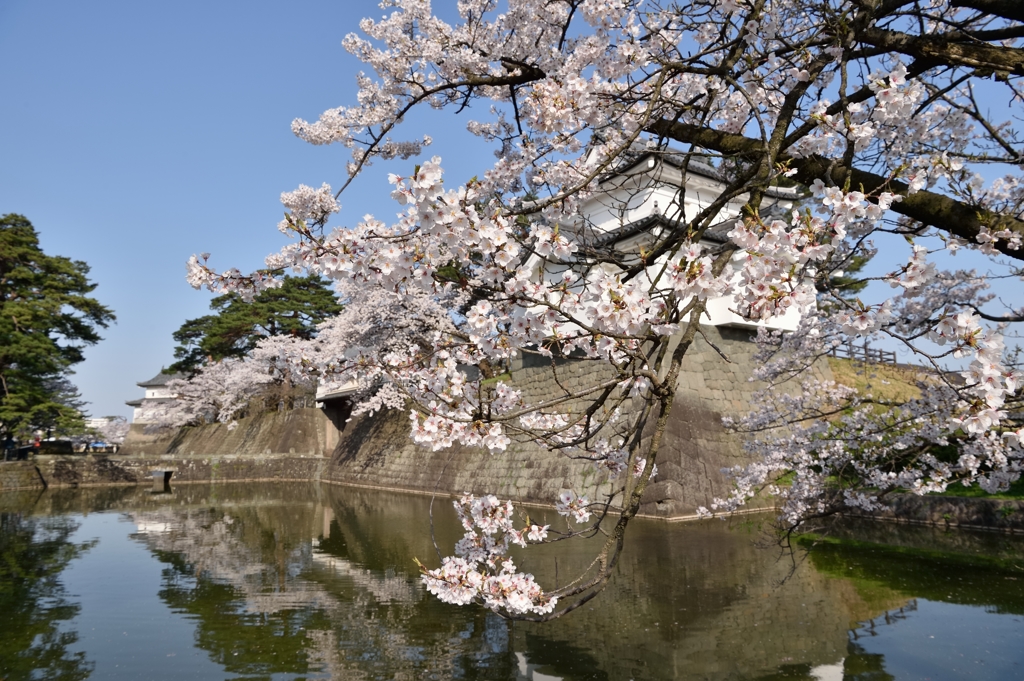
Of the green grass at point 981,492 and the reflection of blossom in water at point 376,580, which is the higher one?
the green grass at point 981,492

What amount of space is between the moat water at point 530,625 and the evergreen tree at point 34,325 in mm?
11974

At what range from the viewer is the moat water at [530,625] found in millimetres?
4789

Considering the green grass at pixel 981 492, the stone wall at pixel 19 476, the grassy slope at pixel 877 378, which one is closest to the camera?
the green grass at pixel 981 492

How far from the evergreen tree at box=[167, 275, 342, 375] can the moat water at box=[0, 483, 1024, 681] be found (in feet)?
72.0

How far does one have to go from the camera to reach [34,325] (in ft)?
68.6

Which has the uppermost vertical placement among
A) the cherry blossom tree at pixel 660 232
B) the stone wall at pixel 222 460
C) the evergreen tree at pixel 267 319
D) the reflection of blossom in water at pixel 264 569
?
the evergreen tree at pixel 267 319

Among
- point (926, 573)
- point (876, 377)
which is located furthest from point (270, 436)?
point (926, 573)

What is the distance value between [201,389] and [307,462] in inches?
430

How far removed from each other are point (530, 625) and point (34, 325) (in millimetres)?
22592

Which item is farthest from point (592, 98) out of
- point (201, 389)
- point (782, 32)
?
point (201, 389)

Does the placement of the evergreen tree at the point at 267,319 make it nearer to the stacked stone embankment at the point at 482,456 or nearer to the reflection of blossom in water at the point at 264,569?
the stacked stone embankment at the point at 482,456

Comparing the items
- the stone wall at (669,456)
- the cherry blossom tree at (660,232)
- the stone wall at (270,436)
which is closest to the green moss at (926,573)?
the cherry blossom tree at (660,232)

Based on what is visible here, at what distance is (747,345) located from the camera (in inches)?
632

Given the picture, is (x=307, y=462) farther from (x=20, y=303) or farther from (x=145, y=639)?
(x=145, y=639)
